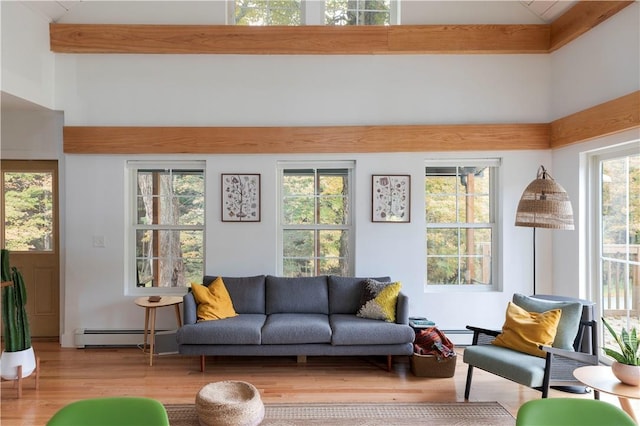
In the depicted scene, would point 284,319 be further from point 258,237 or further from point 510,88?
point 510,88

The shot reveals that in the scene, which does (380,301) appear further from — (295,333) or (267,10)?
(267,10)

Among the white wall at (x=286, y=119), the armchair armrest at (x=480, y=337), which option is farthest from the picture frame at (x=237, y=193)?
the armchair armrest at (x=480, y=337)

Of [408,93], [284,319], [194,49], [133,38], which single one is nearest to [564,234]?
[408,93]

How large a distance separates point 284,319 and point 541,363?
7.62ft

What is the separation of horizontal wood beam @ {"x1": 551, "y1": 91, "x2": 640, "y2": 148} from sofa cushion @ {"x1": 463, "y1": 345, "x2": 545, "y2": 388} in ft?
7.31

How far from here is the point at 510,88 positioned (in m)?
4.88

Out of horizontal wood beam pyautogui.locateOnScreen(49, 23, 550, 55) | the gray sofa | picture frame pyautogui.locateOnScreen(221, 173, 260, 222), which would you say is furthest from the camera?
picture frame pyautogui.locateOnScreen(221, 173, 260, 222)

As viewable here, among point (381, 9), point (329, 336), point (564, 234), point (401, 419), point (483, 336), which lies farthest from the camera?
point (381, 9)

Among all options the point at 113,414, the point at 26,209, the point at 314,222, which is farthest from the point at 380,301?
the point at 26,209

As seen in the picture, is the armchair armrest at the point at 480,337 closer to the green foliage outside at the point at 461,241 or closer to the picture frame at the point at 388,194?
the green foliage outside at the point at 461,241

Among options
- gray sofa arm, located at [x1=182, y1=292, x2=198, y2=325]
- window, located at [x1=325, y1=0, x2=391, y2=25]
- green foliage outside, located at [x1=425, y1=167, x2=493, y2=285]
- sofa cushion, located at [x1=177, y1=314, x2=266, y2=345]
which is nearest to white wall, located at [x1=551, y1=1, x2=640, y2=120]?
green foliage outside, located at [x1=425, y1=167, x2=493, y2=285]

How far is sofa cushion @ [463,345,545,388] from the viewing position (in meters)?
2.99

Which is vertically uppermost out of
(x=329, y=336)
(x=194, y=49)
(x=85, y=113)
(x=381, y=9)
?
(x=381, y=9)

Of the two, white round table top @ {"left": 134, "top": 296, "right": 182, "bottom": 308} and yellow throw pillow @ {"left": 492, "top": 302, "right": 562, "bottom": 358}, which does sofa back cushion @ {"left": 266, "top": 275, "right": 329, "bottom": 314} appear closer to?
white round table top @ {"left": 134, "top": 296, "right": 182, "bottom": 308}
